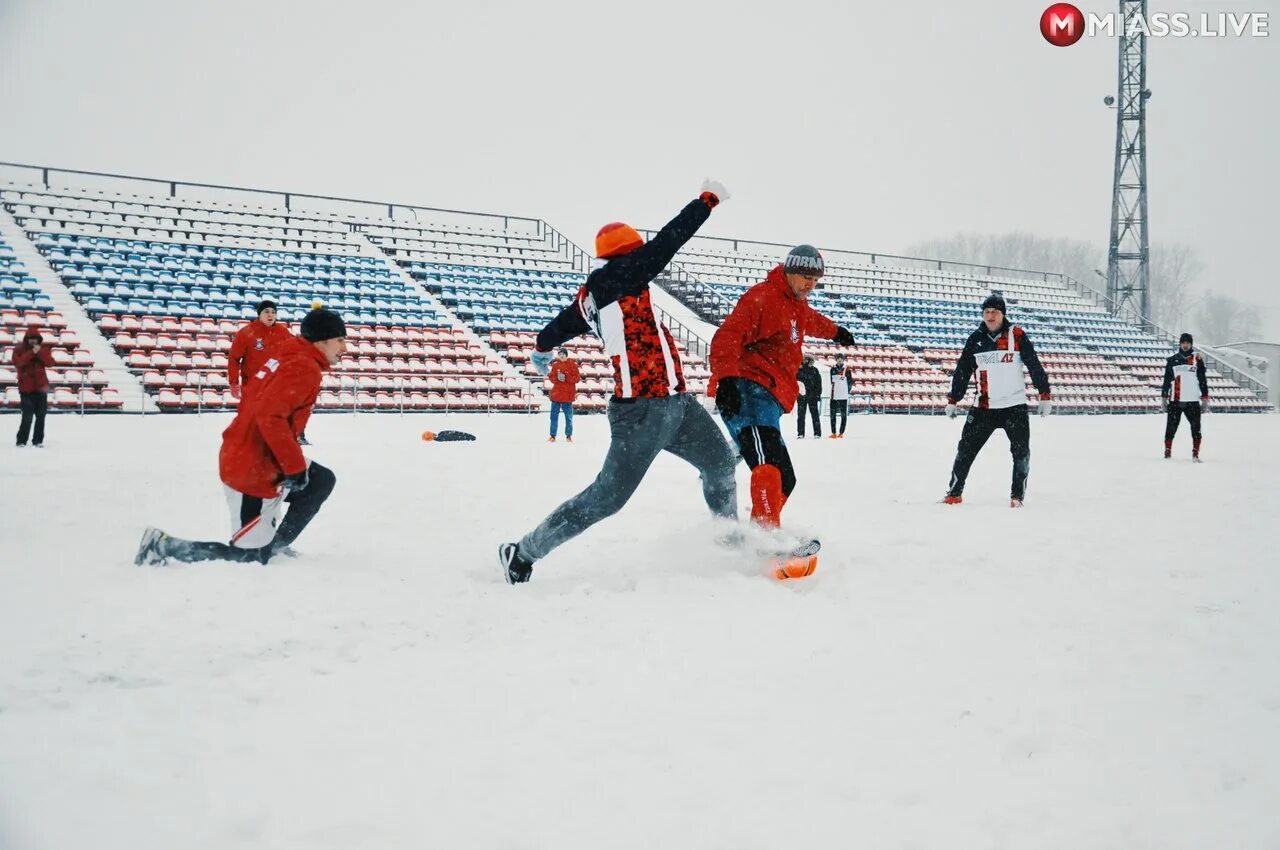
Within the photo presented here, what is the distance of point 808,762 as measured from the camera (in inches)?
83.7

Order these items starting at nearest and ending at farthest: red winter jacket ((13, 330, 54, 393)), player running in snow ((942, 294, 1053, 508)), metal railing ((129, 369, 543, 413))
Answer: player running in snow ((942, 294, 1053, 508)) < red winter jacket ((13, 330, 54, 393)) < metal railing ((129, 369, 543, 413))

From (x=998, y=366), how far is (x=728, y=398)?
3.85 meters

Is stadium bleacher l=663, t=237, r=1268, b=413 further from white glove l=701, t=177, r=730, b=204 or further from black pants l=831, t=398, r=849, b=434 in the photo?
white glove l=701, t=177, r=730, b=204

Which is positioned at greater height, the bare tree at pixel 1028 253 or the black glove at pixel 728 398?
the bare tree at pixel 1028 253

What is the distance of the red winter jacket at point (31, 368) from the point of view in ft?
34.6

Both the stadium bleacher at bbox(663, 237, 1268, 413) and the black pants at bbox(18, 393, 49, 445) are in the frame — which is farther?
the stadium bleacher at bbox(663, 237, 1268, 413)

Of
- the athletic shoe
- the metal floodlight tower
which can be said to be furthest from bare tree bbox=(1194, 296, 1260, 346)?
the athletic shoe

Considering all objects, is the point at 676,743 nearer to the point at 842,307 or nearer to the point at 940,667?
the point at 940,667

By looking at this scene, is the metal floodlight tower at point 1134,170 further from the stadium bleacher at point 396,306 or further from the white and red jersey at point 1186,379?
the white and red jersey at point 1186,379

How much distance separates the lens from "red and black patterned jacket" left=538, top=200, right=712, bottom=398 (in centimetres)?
370

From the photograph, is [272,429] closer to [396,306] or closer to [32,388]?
[32,388]

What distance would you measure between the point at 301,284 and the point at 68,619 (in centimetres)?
2116

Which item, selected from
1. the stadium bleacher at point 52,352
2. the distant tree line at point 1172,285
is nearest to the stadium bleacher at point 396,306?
the stadium bleacher at point 52,352

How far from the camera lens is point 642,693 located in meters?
2.57
